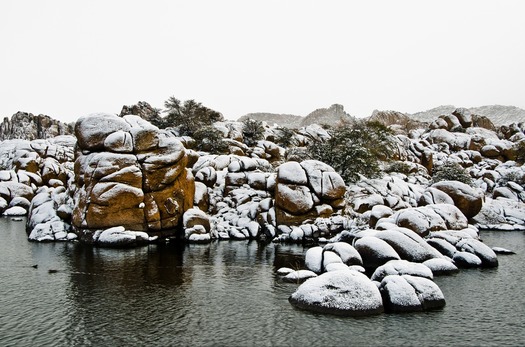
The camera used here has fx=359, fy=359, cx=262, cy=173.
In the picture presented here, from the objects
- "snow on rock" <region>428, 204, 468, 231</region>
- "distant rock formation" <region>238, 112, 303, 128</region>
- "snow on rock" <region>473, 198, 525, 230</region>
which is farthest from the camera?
"distant rock formation" <region>238, 112, 303, 128</region>

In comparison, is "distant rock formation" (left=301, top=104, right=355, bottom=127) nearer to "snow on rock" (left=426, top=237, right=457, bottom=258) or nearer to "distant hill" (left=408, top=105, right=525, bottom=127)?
"distant hill" (left=408, top=105, right=525, bottom=127)

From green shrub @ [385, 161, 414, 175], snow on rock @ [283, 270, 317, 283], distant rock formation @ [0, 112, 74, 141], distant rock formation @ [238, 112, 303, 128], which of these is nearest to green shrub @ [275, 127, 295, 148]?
green shrub @ [385, 161, 414, 175]

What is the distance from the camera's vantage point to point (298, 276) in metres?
20.6

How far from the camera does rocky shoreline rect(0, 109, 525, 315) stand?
18156 mm

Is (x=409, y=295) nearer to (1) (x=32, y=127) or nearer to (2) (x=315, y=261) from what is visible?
(2) (x=315, y=261)

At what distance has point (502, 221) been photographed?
4278 centimetres

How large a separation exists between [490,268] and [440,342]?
13.3 m

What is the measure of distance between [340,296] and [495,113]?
152437mm

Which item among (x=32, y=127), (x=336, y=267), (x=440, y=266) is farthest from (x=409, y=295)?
(x=32, y=127)

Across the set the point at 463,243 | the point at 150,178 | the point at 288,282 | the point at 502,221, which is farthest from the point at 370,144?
the point at 288,282

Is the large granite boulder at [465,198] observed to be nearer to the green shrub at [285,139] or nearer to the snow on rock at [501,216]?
the snow on rock at [501,216]

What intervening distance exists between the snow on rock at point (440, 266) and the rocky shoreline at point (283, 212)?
0.06 m

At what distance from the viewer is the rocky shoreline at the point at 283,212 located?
18.2 m

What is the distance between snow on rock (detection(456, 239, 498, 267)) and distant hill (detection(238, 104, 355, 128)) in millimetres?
106307
